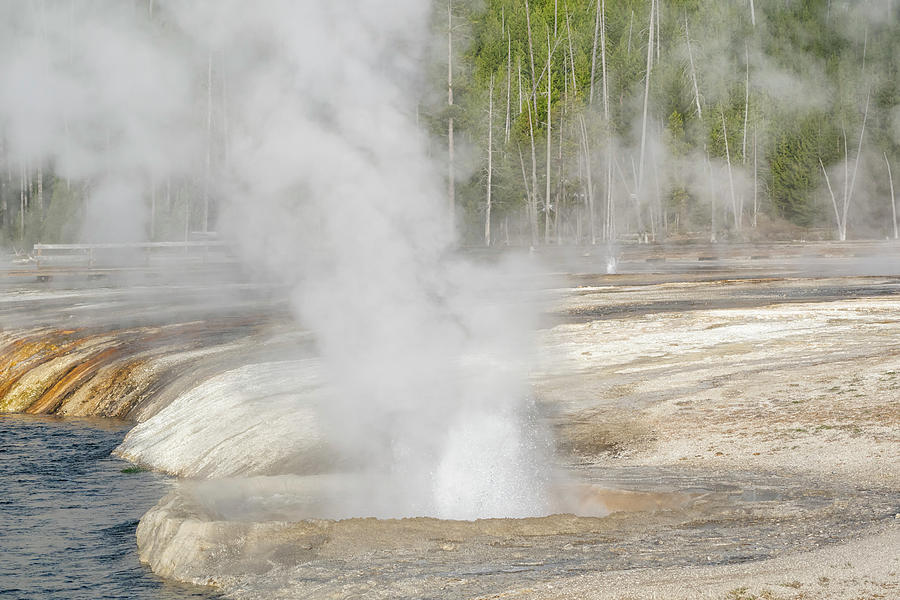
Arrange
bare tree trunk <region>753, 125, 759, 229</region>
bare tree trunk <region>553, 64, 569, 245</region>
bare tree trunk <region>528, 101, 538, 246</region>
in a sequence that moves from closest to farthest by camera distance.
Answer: bare tree trunk <region>528, 101, 538, 246</region> < bare tree trunk <region>553, 64, 569, 245</region> < bare tree trunk <region>753, 125, 759, 229</region>

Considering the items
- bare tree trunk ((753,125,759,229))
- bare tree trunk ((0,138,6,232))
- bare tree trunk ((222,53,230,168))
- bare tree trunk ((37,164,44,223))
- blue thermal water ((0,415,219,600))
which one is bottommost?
blue thermal water ((0,415,219,600))

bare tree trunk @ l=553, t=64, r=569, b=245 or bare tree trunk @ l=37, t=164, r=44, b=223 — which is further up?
bare tree trunk @ l=553, t=64, r=569, b=245

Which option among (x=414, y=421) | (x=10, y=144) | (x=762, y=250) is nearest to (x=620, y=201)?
(x=762, y=250)

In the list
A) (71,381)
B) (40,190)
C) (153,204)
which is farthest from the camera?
Answer: (40,190)

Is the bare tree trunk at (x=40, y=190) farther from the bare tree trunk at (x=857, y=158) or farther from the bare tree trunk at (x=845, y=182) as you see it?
the bare tree trunk at (x=857, y=158)

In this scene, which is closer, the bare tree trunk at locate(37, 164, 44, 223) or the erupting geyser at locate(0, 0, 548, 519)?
the erupting geyser at locate(0, 0, 548, 519)

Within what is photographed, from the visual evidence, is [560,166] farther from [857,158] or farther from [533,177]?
[857,158]

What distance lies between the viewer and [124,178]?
21.0 metres

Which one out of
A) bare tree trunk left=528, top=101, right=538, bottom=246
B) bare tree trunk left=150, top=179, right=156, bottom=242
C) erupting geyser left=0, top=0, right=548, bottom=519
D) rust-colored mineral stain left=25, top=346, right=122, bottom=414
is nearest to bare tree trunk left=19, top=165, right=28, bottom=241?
bare tree trunk left=150, top=179, right=156, bottom=242

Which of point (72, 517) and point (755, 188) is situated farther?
point (755, 188)

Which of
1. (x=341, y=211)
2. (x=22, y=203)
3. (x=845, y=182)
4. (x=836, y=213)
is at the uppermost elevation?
(x=845, y=182)

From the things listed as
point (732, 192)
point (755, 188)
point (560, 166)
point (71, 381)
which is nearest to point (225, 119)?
point (71, 381)

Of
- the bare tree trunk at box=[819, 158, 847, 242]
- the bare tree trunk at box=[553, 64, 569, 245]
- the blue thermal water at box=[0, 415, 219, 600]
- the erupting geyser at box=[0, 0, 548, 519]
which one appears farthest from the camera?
the bare tree trunk at box=[553, 64, 569, 245]

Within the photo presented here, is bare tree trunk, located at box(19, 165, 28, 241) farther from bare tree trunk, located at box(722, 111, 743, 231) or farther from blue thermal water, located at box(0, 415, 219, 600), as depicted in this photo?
bare tree trunk, located at box(722, 111, 743, 231)
